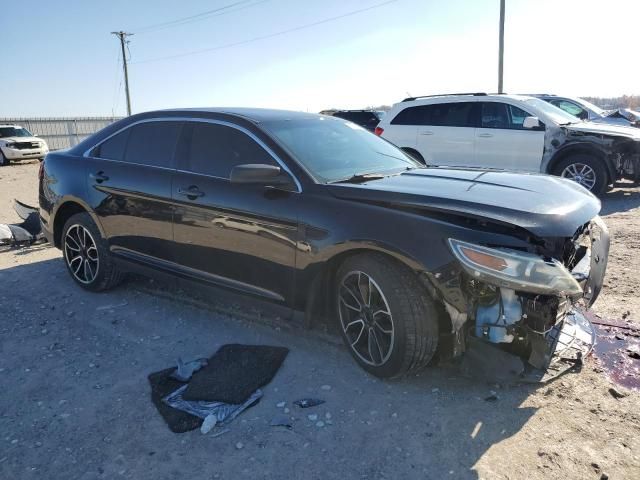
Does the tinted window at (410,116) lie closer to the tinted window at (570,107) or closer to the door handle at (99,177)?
the tinted window at (570,107)

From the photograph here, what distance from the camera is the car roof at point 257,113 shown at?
4176mm

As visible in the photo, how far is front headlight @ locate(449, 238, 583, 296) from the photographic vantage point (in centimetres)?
280

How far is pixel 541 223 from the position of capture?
2896 millimetres

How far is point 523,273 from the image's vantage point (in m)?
2.80

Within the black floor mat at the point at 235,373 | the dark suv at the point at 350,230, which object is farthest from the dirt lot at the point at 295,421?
the dark suv at the point at 350,230

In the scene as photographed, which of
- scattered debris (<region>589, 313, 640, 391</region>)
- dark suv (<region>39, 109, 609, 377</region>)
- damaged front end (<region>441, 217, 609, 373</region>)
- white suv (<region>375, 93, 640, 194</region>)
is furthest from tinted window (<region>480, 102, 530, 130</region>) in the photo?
damaged front end (<region>441, 217, 609, 373</region>)

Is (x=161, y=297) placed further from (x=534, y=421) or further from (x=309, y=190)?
(x=534, y=421)

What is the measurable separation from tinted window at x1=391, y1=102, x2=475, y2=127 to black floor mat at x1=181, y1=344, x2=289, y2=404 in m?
7.56

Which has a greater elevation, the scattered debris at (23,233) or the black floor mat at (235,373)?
the scattered debris at (23,233)

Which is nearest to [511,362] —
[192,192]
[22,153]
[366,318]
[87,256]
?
[366,318]

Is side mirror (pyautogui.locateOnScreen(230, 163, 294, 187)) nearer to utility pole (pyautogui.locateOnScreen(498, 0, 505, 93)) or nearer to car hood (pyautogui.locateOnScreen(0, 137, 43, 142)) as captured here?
car hood (pyautogui.locateOnScreen(0, 137, 43, 142))

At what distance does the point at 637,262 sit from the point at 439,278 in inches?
150

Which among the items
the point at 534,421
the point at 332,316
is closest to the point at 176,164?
the point at 332,316

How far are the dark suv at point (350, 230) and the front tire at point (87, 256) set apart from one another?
0.10ft
